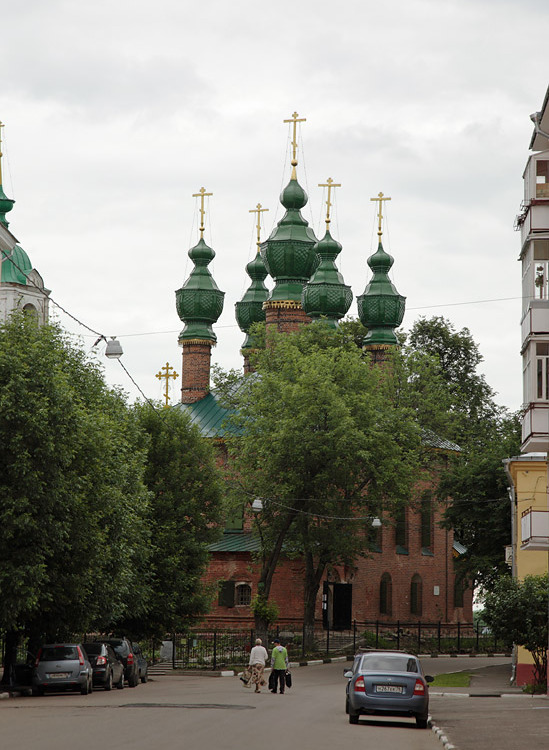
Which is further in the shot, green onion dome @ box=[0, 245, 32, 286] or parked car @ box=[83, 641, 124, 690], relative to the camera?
green onion dome @ box=[0, 245, 32, 286]

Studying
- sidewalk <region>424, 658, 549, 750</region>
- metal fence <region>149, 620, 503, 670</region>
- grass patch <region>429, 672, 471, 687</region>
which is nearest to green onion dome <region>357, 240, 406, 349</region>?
metal fence <region>149, 620, 503, 670</region>

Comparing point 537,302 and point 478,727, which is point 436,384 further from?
point 478,727

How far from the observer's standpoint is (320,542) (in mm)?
48719

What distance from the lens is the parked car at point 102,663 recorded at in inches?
1244

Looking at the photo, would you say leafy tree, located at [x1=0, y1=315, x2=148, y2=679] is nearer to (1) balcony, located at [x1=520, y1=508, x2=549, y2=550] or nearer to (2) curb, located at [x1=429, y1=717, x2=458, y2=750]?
(2) curb, located at [x1=429, y1=717, x2=458, y2=750]

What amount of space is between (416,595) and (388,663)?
4388 centimetres

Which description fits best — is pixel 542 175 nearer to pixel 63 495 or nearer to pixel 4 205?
pixel 63 495

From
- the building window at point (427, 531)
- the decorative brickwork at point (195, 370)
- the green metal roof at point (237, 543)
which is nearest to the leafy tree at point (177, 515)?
the green metal roof at point (237, 543)

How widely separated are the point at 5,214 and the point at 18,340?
18706 millimetres

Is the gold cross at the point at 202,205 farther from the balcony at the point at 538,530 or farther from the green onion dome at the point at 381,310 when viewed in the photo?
the balcony at the point at 538,530

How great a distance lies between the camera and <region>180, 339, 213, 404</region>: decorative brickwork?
6900 cm

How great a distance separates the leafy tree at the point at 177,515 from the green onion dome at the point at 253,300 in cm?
2815

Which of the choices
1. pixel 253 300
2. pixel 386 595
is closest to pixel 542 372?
pixel 386 595

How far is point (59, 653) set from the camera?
94.6 ft
